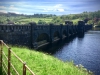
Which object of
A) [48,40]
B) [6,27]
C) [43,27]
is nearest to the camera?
[6,27]

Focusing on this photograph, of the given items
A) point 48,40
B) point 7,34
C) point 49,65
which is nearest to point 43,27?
point 48,40

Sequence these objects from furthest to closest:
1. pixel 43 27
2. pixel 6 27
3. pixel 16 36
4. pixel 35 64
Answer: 1. pixel 43 27
2. pixel 16 36
3. pixel 6 27
4. pixel 35 64

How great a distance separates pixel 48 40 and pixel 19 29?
26.6 meters

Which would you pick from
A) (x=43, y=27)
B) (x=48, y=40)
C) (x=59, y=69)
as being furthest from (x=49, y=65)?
(x=48, y=40)

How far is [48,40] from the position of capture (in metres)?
69.2

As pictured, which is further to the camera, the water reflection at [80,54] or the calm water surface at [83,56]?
the water reflection at [80,54]

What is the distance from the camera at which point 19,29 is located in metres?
43.8

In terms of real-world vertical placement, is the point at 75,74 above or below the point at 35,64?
below

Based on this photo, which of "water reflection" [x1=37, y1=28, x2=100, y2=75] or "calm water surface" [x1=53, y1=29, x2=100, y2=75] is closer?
"calm water surface" [x1=53, y1=29, x2=100, y2=75]

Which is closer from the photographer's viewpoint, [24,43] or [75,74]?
[75,74]

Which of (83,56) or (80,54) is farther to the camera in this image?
(80,54)

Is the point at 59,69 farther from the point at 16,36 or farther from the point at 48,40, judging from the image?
the point at 48,40

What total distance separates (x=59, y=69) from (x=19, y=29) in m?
27.6

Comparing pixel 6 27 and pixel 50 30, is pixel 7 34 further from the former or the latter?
pixel 50 30
